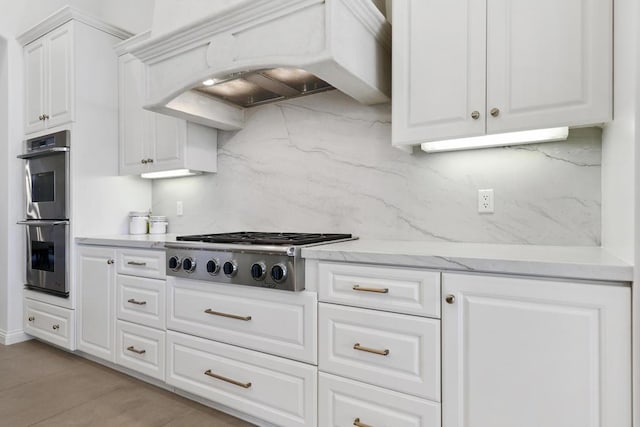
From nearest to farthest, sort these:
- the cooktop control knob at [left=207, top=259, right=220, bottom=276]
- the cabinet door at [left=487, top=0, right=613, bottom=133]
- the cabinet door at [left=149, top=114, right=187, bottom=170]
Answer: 1. the cabinet door at [left=487, top=0, right=613, bottom=133]
2. the cooktop control knob at [left=207, top=259, right=220, bottom=276]
3. the cabinet door at [left=149, top=114, right=187, bottom=170]

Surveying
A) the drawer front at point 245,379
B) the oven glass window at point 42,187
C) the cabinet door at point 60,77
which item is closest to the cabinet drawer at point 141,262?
the drawer front at point 245,379

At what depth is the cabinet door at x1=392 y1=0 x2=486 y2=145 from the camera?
1548 millimetres

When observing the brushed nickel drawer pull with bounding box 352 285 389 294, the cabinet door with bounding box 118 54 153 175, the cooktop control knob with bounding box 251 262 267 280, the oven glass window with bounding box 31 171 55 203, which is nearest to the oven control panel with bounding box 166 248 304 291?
the cooktop control knob with bounding box 251 262 267 280

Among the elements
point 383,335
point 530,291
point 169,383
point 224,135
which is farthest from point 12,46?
point 530,291

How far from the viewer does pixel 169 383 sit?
2.11m

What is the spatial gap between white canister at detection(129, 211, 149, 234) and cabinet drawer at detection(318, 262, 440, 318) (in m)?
2.03

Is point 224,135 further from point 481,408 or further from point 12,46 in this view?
point 481,408

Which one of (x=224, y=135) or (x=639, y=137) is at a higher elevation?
(x=224, y=135)

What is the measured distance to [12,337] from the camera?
3.09 meters

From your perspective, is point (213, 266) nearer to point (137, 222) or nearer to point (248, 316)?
point (248, 316)

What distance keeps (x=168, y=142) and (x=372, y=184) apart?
1.53 metres

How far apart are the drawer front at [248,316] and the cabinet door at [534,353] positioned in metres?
0.60

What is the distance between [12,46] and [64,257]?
6.23 ft

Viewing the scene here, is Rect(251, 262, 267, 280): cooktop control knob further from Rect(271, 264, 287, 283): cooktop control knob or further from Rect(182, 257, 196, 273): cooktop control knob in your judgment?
Rect(182, 257, 196, 273): cooktop control knob
